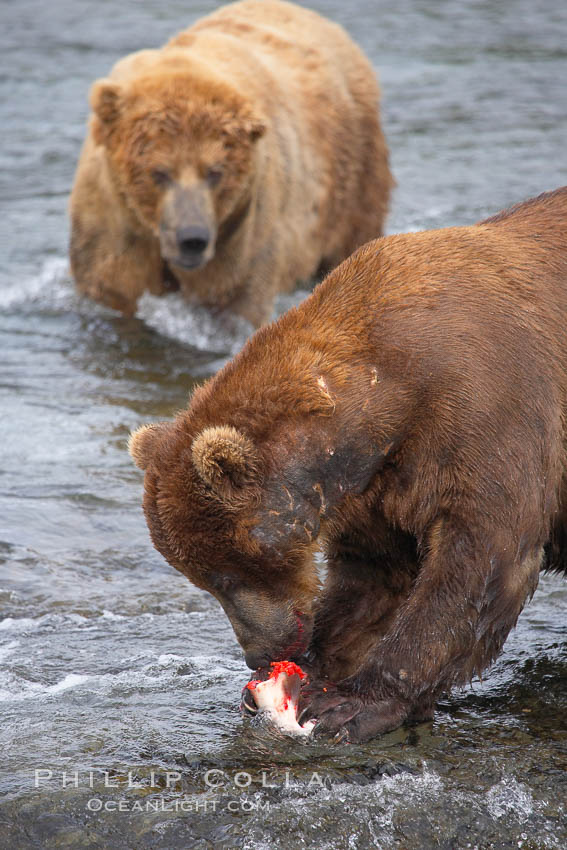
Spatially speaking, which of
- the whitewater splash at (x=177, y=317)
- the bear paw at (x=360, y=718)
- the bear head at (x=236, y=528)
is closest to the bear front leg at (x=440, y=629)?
the bear paw at (x=360, y=718)

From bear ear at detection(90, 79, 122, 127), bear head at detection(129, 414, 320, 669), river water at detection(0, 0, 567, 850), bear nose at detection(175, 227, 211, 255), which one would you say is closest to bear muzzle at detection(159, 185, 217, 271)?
bear nose at detection(175, 227, 211, 255)

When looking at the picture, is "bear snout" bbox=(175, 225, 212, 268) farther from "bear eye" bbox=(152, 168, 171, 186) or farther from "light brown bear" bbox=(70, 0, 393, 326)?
"bear eye" bbox=(152, 168, 171, 186)

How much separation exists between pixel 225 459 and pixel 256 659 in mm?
752

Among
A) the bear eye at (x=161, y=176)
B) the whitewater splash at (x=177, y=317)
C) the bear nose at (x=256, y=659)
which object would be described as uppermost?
the bear eye at (x=161, y=176)

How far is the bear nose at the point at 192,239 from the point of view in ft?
29.3

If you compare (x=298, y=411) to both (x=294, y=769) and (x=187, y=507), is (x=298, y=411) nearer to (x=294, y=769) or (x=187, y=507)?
(x=187, y=507)

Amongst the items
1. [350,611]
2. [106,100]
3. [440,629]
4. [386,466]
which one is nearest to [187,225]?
[106,100]

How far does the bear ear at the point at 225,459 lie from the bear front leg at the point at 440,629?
63cm

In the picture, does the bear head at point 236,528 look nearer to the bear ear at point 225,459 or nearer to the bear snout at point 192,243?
the bear ear at point 225,459

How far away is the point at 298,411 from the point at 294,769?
111 centimetres

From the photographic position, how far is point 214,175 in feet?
30.0

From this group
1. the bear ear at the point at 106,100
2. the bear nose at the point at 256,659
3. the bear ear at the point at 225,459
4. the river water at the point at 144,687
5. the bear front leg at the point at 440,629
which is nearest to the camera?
the river water at the point at 144,687

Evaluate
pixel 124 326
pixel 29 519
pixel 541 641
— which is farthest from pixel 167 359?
pixel 541 641

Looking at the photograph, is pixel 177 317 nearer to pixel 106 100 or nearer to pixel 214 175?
pixel 214 175
